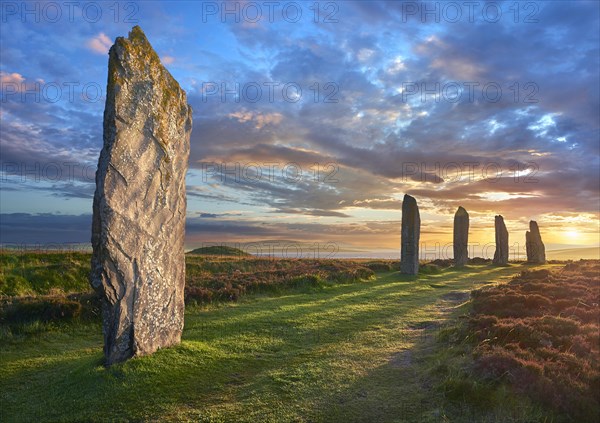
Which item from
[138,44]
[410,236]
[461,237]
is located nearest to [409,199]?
[410,236]

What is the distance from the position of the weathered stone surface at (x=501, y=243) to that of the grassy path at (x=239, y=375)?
31984 mm

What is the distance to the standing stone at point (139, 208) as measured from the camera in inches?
372

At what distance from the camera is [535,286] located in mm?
17297

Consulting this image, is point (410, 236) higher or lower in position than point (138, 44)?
lower

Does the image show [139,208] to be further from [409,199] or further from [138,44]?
[409,199]

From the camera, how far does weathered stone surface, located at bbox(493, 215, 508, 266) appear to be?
143ft

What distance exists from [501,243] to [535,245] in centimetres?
372

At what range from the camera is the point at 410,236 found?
30391 millimetres

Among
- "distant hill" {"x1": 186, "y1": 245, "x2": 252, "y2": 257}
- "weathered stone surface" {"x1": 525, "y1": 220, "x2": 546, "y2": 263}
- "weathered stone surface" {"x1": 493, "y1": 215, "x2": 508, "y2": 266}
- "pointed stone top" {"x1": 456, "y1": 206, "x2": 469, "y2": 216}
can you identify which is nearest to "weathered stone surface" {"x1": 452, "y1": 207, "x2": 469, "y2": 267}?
"pointed stone top" {"x1": 456, "y1": 206, "x2": 469, "y2": 216}

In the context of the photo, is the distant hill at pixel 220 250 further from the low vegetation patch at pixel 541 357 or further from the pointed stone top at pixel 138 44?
the pointed stone top at pixel 138 44

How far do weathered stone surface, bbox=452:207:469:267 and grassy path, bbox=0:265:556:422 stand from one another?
26.0m

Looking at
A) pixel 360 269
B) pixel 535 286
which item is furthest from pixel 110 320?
pixel 360 269

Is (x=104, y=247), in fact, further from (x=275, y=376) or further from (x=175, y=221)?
(x=275, y=376)

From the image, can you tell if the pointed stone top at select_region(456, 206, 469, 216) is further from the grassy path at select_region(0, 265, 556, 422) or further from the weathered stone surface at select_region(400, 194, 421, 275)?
the grassy path at select_region(0, 265, 556, 422)
